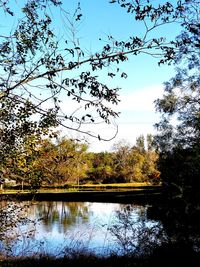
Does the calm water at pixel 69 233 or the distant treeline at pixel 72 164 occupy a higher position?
the distant treeline at pixel 72 164

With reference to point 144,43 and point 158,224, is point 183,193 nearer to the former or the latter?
point 158,224

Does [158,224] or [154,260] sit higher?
[158,224]

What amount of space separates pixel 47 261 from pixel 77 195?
41697 mm

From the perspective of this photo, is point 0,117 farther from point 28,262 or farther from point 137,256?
point 137,256

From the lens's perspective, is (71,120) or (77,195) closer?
(71,120)

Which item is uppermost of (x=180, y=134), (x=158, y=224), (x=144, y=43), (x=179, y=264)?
(x=180, y=134)

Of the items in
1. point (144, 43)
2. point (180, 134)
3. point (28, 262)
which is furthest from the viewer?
point (180, 134)

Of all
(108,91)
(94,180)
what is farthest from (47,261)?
(94,180)

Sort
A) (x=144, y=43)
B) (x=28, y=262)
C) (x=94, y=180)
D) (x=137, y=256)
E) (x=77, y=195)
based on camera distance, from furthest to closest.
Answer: (x=94, y=180)
(x=77, y=195)
(x=137, y=256)
(x=28, y=262)
(x=144, y=43)

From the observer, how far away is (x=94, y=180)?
91.7 m

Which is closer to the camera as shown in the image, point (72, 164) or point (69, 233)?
point (69, 233)

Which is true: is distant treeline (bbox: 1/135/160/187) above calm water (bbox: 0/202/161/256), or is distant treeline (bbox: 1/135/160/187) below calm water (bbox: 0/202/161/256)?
above

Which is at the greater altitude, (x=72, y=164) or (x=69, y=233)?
(x=72, y=164)

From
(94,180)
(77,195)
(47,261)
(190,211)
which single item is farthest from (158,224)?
(94,180)
